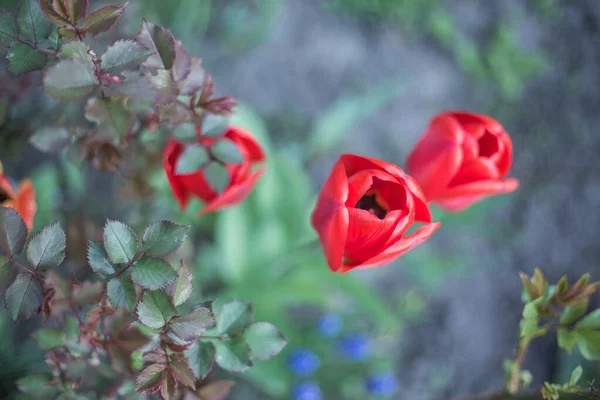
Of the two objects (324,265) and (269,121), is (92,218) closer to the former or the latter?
(324,265)

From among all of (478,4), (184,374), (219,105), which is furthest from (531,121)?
(184,374)

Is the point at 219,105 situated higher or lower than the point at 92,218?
higher

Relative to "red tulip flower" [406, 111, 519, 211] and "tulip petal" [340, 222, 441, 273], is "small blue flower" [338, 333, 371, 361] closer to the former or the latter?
"red tulip flower" [406, 111, 519, 211]

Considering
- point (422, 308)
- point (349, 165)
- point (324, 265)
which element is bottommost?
point (422, 308)

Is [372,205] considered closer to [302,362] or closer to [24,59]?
[24,59]

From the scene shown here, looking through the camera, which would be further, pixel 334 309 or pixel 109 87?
pixel 334 309

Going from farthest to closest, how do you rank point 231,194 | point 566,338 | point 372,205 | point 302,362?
point 302,362, point 372,205, point 231,194, point 566,338

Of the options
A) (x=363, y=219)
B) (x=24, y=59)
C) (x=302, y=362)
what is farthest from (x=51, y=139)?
(x=302, y=362)
